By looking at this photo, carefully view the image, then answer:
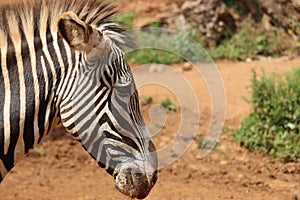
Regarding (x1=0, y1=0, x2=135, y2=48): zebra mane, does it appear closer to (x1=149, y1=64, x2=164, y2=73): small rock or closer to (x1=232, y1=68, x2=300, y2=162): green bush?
(x1=232, y1=68, x2=300, y2=162): green bush

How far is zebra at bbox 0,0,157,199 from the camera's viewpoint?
400 centimetres

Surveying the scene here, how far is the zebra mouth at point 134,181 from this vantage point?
402 cm

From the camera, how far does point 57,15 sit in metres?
4.09

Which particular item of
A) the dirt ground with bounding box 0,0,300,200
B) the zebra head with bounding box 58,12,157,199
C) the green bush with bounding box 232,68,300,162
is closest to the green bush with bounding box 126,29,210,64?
the dirt ground with bounding box 0,0,300,200

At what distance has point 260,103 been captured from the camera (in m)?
8.43

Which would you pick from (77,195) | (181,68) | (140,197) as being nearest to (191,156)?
(77,195)

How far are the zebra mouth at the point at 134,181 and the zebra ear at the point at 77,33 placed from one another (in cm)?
→ 81

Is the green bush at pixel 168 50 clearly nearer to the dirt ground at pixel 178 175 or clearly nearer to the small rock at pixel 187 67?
the small rock at pixel 187 67

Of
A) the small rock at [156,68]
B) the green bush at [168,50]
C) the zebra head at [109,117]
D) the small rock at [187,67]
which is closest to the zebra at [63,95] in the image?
the zebra head at [109,117]

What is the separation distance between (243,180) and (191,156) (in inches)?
40.3

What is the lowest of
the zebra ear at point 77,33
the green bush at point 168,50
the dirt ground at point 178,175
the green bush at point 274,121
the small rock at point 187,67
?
the dirt ground at point 178,175

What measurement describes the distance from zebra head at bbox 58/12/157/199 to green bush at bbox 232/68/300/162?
423 cm

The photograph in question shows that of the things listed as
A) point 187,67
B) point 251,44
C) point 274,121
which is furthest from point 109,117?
point 251,44

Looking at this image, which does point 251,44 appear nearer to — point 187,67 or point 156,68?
point 187,67
